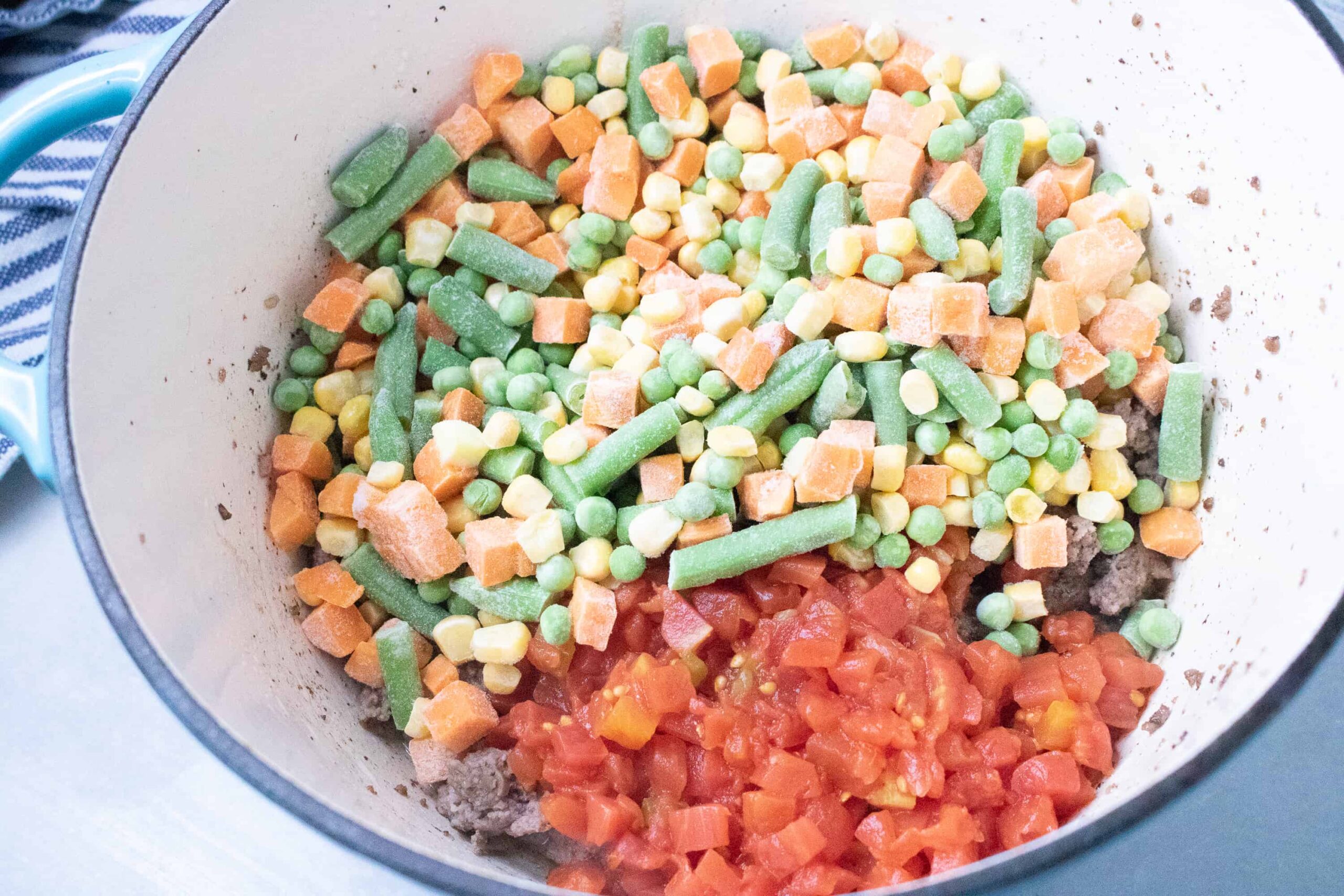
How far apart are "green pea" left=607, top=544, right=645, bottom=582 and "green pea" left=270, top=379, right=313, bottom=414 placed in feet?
2.01

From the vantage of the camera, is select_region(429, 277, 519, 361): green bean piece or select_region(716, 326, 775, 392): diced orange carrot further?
select_region(429, 277, 519, 361): green bean piece

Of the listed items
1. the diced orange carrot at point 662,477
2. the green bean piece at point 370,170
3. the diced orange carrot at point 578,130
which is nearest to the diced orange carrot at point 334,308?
the green bean piece at point 370,170

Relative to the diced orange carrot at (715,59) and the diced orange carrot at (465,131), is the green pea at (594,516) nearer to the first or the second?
the diced orange carrot at (465,131)

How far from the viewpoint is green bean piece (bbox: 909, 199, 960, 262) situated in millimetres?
1735

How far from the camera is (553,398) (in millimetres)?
1811

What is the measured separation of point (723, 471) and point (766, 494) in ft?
0.27

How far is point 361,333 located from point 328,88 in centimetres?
43

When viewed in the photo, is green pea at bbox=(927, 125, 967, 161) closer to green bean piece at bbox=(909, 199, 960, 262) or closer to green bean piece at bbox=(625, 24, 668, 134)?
green bean piece at bbox=(909, 199, 960, 262)

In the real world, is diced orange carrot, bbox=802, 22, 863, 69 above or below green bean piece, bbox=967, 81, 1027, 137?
above

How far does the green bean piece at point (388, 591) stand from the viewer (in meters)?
1.69

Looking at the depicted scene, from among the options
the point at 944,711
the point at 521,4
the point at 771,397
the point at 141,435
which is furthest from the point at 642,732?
the point at 521,4

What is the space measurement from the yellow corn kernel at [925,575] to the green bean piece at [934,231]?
53cm

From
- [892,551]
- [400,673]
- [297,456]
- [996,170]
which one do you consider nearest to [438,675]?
[400,673]

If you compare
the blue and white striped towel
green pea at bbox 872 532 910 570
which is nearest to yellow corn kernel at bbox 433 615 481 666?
green pea at bbox 872 532 910 570
